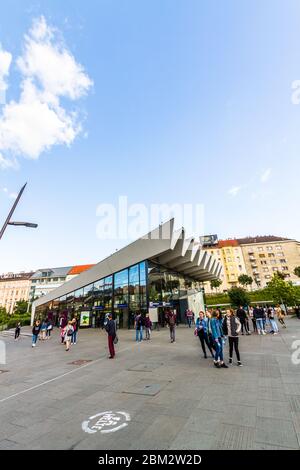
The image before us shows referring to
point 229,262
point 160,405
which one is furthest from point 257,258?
point 160,405

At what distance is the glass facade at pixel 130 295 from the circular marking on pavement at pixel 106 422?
16.9 meters

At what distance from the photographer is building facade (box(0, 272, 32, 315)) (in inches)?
3723

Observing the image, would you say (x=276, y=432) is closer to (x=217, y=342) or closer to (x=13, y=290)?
(x=217, y=342)

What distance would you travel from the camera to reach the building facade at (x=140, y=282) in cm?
2138

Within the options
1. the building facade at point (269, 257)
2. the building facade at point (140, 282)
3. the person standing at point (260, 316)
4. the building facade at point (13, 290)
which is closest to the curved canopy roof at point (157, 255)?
the building facade at point (140, 282)

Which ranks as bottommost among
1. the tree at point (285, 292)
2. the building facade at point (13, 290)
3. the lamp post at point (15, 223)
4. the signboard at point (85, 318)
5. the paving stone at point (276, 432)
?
the paving stone at point (276, 432)

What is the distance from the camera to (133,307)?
2253 cm

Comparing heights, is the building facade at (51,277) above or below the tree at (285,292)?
above

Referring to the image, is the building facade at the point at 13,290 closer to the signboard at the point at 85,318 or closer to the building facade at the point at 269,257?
the signboard at the point at 85,318

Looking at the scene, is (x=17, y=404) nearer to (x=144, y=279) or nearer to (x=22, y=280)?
(x=144, y=279)

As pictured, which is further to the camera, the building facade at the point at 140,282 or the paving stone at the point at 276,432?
the building facade at the point at 140,282

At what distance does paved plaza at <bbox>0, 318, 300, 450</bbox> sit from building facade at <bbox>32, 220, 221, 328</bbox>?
512 inches

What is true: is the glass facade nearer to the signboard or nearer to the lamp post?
the signboard

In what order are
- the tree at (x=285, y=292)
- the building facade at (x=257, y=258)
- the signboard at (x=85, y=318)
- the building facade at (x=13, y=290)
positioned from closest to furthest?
the tree at (x=285, y=292)
the signboard at (x=85, y=318)
the building facade at (x=257, y=258)
the building facade at (x=13, y=290)
